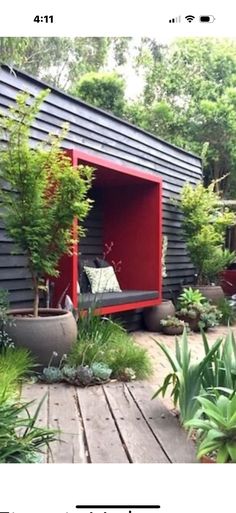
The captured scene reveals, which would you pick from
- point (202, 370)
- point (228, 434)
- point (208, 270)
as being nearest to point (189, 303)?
point (208, 270)

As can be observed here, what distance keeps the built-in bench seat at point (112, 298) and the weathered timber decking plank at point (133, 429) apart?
114 cm

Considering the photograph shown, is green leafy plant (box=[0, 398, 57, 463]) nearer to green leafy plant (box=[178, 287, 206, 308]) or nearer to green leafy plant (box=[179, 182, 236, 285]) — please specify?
green leafy plant (box=[178, 287, 206, 308])

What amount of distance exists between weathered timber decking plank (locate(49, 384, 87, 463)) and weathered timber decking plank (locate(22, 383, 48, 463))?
26 millimetres

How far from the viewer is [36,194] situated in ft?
10.3

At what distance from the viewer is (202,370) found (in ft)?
6.70

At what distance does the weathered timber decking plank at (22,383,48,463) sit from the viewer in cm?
219

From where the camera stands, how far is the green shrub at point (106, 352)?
310 cm

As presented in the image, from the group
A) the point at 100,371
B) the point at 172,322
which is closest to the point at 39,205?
the point at 100,371

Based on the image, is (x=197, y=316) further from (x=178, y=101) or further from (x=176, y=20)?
(x=178, y=101)

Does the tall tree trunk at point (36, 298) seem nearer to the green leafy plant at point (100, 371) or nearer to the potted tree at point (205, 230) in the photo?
the green leafy plant at point (100, 371)

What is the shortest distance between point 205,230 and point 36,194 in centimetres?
360

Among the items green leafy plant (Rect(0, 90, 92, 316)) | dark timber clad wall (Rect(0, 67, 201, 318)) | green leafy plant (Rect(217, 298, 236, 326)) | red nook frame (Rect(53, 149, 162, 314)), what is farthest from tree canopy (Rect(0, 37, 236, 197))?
green leafy plant (Rect(0, 90, 92, 316))
